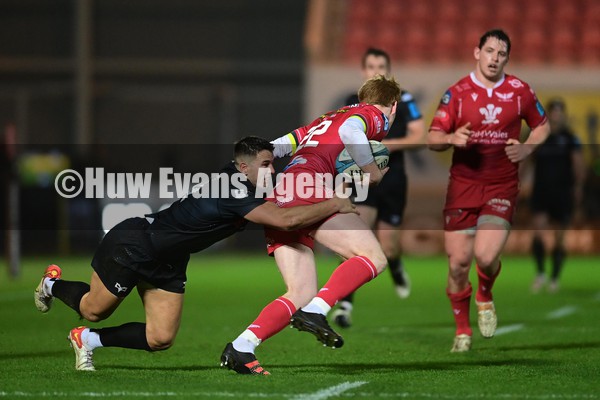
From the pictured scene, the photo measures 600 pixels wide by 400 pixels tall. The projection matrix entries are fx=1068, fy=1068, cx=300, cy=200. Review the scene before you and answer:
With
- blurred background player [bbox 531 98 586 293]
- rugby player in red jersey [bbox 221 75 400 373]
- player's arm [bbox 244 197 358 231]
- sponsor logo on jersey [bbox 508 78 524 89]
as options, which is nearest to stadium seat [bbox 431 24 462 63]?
blurred background player [bbox 531 98 586 293]

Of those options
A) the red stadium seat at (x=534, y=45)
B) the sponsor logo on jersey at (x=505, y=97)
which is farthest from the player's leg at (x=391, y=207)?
the red stadium seat at (x=534, y=45)

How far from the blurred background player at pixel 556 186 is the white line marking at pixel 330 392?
871 centimetres

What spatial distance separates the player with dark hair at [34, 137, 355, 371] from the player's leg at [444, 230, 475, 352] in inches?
78.2

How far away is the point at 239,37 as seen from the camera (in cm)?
2830

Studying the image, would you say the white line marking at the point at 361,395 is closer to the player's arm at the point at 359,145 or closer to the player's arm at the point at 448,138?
the player's arm at the point at 359,145

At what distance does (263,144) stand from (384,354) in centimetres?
220

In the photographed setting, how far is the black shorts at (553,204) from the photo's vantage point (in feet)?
48.0

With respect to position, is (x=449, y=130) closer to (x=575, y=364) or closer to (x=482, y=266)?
(x=482, y=266)

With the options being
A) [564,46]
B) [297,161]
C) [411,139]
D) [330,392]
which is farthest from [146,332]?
[564,46]

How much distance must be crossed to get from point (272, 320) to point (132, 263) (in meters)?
0.95

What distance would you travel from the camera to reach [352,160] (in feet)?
21.4

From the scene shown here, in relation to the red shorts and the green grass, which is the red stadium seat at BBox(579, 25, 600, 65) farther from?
the red shorts

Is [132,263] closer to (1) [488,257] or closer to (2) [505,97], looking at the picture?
(1) [488,257]

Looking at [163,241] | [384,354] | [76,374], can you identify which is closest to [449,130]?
[384,354]
